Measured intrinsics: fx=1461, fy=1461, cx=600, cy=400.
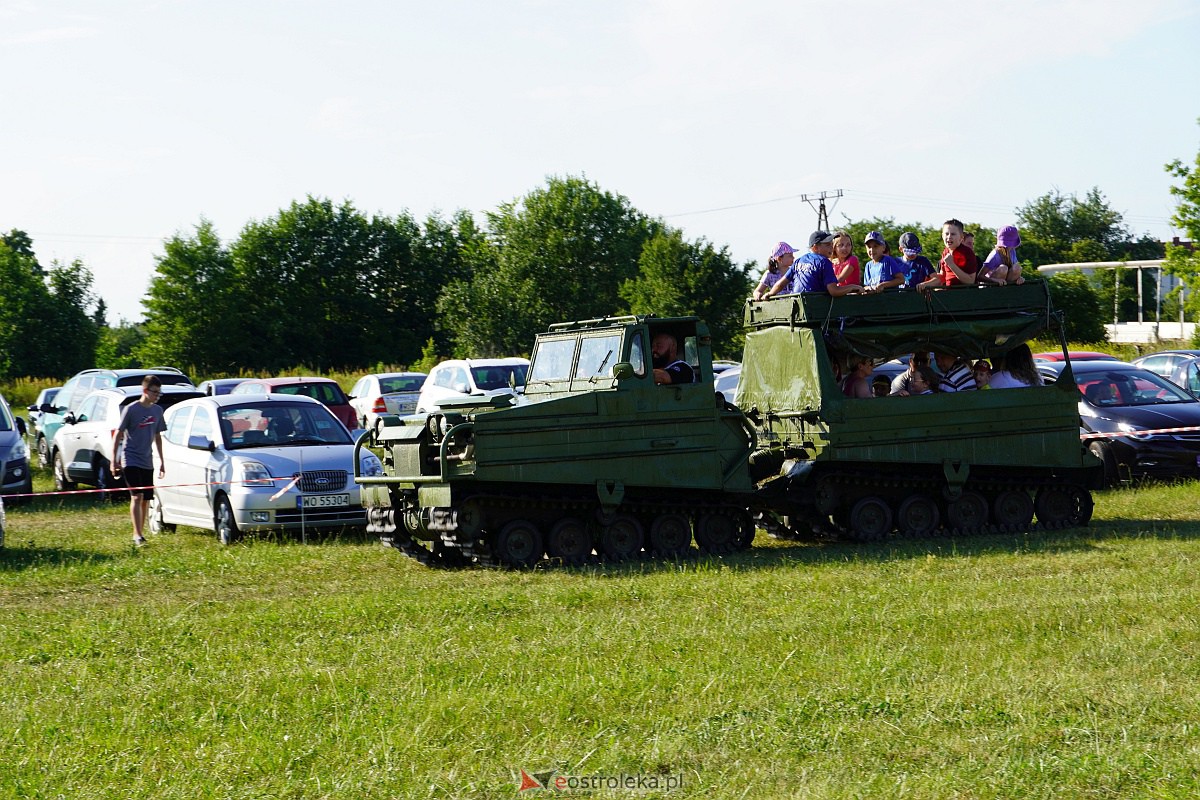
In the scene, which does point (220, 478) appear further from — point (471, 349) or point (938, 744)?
point (471, 349)

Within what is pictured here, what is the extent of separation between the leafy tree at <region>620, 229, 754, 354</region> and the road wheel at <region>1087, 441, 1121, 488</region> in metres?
35.5

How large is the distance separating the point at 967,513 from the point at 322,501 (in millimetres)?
6686

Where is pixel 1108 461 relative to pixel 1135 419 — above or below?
below

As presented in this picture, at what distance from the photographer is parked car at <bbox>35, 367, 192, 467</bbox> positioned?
26391 mm

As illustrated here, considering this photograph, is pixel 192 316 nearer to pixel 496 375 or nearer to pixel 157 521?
pixel 496 375

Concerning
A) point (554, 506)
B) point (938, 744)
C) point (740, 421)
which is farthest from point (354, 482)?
point (938, 744)

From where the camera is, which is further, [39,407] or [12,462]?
[39,407]

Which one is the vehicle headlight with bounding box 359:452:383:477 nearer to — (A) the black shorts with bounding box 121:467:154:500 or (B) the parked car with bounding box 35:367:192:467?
(A) the black shorts with bounding box 121:467:154:500

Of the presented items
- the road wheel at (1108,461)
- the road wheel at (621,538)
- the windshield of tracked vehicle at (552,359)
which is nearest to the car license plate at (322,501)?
the windshield of tracked vehicle at (552,359)

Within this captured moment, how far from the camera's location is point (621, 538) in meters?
13.5

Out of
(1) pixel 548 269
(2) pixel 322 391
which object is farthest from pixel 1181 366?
(1) pixel 548 269

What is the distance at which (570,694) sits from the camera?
776cm

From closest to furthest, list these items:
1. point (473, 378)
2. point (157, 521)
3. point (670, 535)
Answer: point (670, 535) < point (157, 521) < point (473, 378)

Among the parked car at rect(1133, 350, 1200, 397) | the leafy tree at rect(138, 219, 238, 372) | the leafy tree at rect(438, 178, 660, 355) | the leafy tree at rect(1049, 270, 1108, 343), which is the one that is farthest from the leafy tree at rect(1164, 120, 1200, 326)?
the leafy tree at rect(138, 219, 238, 372)
